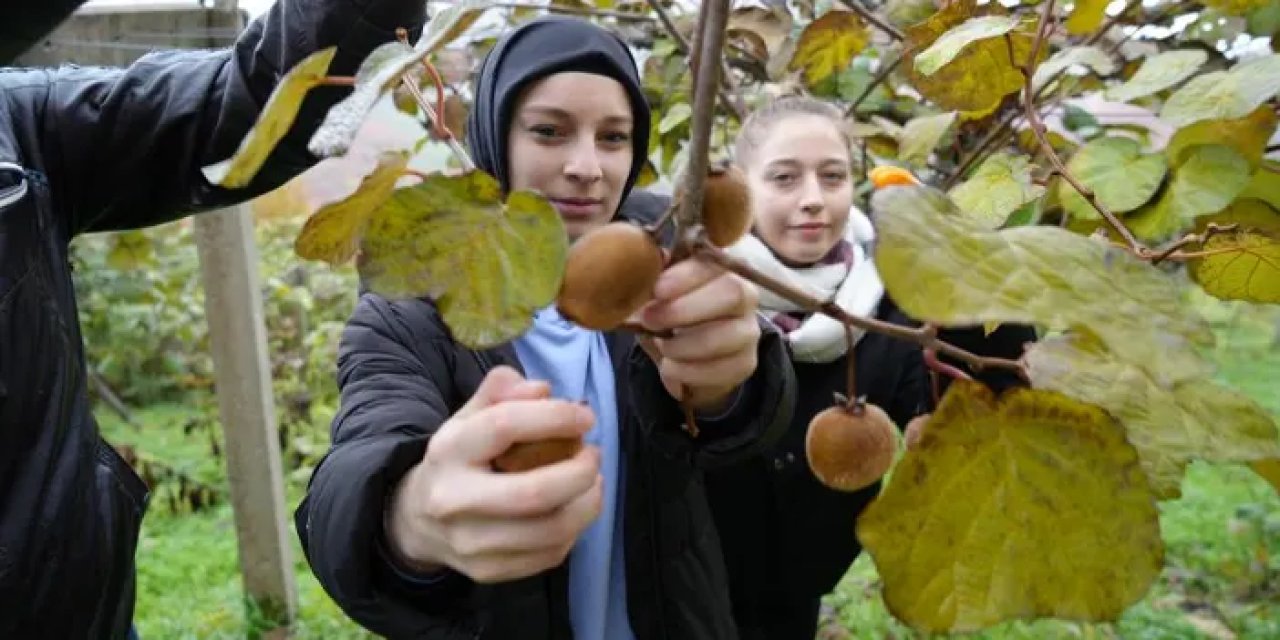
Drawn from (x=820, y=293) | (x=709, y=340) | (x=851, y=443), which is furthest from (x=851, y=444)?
(x=820, y=293)

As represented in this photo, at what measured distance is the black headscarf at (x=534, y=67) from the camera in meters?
0.78

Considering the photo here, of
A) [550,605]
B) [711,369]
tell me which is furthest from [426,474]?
[550,605]

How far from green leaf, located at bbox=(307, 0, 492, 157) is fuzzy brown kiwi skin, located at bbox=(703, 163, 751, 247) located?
12 centimetres

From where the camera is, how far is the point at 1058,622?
7.02 feet

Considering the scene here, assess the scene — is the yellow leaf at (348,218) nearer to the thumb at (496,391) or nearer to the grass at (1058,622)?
the thumb at (496,391)

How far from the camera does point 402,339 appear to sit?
2.64 ft

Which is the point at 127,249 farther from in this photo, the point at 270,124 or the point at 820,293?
the point at 270,124

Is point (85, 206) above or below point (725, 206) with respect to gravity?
below

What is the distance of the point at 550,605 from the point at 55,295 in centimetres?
52

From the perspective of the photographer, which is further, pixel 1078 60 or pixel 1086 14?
pixel 1078 60

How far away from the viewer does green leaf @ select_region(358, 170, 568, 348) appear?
1.26ft

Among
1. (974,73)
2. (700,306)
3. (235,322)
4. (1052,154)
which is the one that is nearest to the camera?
(700,306)

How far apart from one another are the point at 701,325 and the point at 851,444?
0.11 meters

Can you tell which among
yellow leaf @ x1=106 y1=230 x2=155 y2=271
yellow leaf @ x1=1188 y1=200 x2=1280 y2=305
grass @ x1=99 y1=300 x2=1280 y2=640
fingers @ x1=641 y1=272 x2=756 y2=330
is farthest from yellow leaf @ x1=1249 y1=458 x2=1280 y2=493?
yellow leaf @ x1=106 y1=230 x2=155 y2=271
